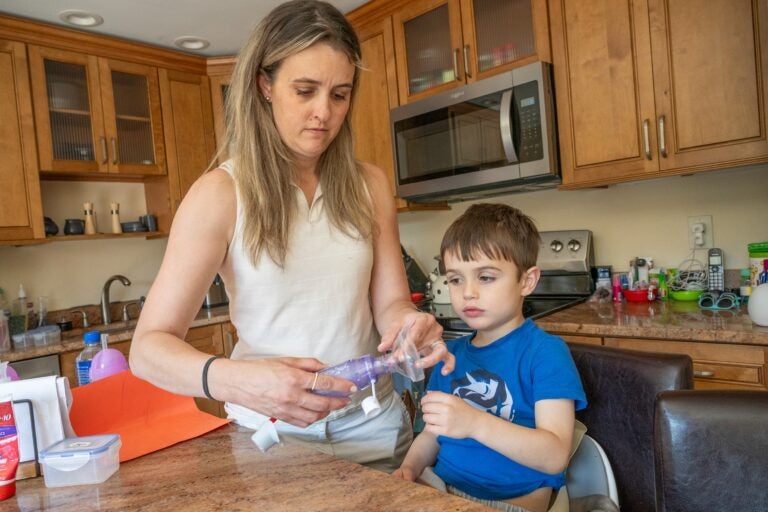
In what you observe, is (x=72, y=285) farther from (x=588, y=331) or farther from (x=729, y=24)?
(x=729, y=24)

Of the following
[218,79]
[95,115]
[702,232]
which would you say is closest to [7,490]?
[702,232]

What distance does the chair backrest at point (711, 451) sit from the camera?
69cm

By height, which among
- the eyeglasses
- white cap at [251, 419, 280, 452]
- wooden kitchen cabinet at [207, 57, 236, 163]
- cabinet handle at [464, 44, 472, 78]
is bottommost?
the eyeglasses

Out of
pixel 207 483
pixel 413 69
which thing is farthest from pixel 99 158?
pixel 207 483

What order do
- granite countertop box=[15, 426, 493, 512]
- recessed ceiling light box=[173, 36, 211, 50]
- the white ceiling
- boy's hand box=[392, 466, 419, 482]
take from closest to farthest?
granite countertop box=[15, 426, 493, 512] → boy's hand box=[392, 466, 419, 482] → the white ceiling → recessed ceiling light box=[173, 36, 211, 50]

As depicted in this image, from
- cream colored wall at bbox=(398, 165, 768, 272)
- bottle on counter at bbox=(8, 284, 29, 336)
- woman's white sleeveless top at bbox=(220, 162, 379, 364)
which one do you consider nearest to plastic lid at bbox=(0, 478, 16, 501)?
woman's white sleeveless top at bbox=(220, 162, 379, 364)

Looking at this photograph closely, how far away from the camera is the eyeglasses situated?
1995 millimetres

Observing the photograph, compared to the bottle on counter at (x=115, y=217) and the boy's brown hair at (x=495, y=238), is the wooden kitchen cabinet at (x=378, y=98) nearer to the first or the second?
the bottle on counter at (x=115, y=217)

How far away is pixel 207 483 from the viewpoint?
0.71 metres

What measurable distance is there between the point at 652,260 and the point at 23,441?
234 centimetres

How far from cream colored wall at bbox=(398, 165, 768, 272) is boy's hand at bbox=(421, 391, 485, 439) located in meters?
1.83

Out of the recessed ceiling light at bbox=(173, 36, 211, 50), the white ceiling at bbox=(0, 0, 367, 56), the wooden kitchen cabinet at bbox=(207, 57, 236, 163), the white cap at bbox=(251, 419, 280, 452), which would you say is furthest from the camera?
the wooden kitchen cabinet at bbox=(207, 57, 236, 163)

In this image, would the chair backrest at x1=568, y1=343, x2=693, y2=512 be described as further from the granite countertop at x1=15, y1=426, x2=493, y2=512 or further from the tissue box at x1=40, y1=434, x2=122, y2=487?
the tissue box at x1=40, y1=434, x2=122, y2=487

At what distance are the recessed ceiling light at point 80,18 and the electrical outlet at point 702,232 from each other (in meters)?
3.04
